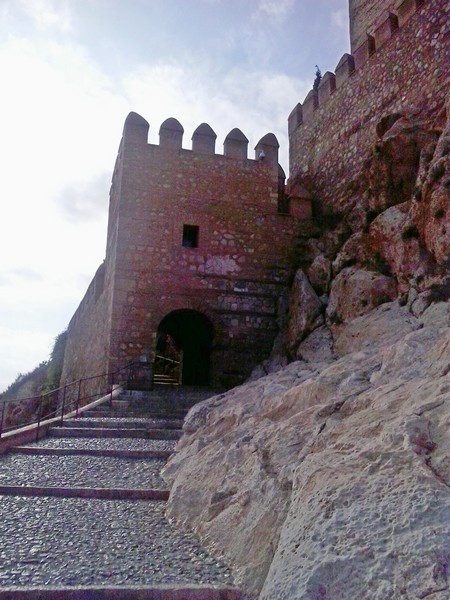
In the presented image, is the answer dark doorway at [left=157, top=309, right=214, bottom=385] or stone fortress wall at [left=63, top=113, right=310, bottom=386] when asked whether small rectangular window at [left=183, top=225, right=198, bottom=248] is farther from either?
dark doorway at [left=157, top=309, right=214, bottom=385]

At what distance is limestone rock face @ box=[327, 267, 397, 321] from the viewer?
7094 mm

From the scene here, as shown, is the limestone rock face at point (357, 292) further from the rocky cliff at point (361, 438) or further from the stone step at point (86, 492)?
the stone step at point (86, 492)

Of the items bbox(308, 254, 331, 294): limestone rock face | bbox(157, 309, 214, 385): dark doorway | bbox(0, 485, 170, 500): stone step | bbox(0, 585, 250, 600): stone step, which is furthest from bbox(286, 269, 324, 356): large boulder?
bbox(0, 585, 250, 600): stone step

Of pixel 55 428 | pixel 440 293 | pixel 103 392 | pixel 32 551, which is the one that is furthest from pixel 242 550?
pixel 103 392

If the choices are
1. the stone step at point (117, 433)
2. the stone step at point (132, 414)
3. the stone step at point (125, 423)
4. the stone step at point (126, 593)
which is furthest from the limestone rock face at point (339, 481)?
the stone step at point (132, 414)

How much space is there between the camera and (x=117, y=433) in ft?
23.0

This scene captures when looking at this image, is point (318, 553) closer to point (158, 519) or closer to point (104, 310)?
point (158, 519)

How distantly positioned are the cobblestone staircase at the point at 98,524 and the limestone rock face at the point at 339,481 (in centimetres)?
25

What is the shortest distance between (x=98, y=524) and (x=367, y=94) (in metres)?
10.0

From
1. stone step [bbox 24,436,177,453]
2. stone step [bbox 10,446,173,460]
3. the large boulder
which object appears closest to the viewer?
stone step [bbox 10,446,173,460]

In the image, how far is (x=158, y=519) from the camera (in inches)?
165

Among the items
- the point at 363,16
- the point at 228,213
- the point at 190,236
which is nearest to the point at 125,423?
the point at 190,236

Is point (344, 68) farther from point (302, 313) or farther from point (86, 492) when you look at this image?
point (86, 492)

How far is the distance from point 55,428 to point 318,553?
18.5 ft
